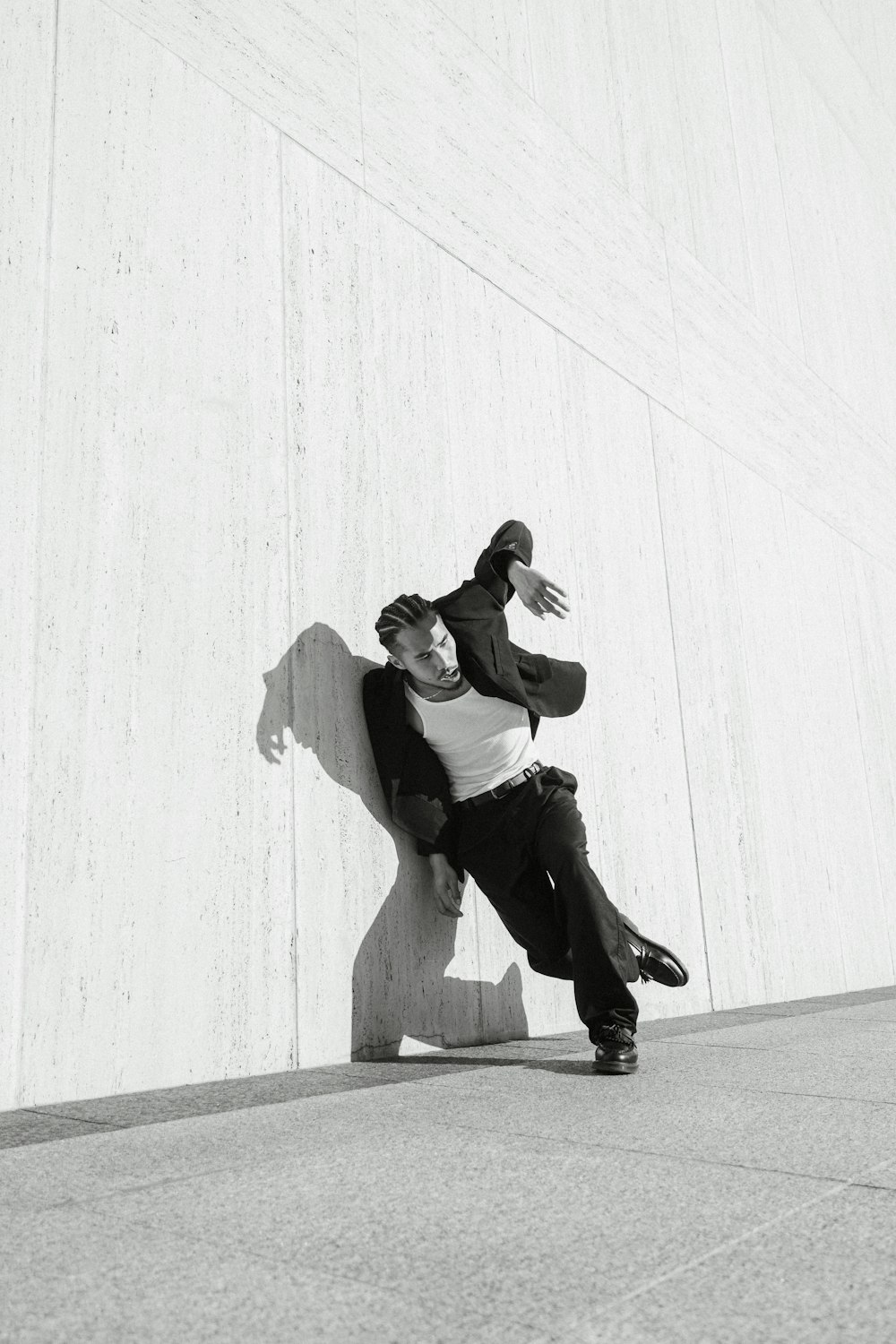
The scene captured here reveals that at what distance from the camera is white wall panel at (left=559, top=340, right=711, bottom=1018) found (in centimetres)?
554

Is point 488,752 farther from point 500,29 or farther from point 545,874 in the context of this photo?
point 500,29

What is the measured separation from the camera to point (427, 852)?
13.6ft

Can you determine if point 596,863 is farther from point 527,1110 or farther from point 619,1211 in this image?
point 619,1211

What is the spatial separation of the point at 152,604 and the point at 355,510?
1132 millimetres

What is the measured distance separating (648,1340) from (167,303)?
3506mm

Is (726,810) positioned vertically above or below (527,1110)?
above

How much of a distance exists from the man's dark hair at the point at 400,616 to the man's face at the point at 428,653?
2cm

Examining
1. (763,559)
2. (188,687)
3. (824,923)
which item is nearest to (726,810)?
(824,923)

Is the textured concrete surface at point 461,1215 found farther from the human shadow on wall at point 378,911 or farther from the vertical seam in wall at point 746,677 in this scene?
the vertical seam in wall at point 746,677

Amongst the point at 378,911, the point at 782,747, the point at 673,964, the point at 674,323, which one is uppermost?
the point at 674,323

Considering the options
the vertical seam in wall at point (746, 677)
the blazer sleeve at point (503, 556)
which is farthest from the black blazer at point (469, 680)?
the vertical seam in wall at point (746, 677)

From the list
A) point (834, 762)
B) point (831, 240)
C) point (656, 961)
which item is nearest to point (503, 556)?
point (656, 961)

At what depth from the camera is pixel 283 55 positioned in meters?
4.59

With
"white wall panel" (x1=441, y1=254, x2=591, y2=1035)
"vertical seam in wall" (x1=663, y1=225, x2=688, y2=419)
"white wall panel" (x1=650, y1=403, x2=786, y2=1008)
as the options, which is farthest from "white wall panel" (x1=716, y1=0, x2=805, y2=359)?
"white wall panel" (x1=441, y1=254, x2=591, y2=1035)
